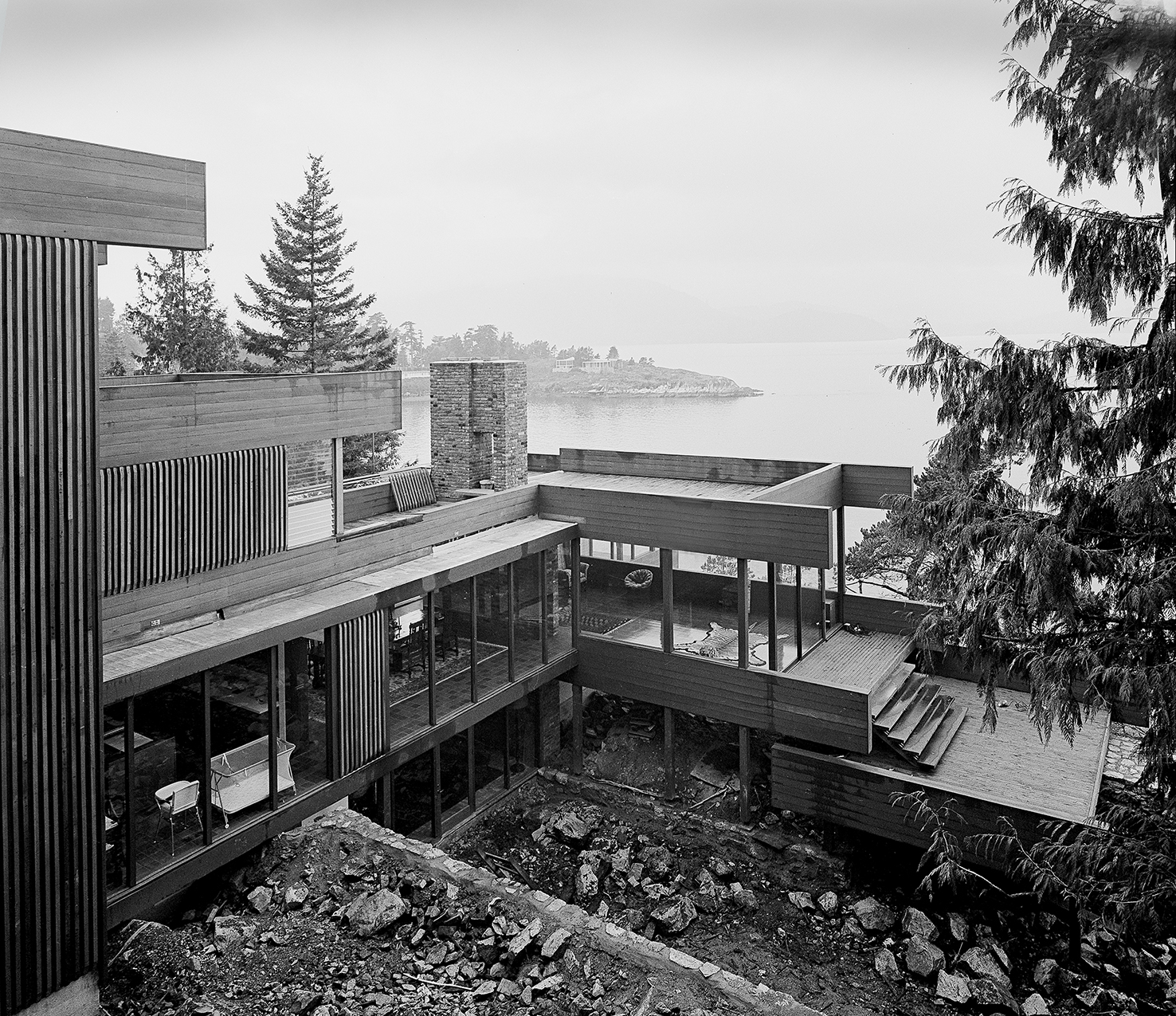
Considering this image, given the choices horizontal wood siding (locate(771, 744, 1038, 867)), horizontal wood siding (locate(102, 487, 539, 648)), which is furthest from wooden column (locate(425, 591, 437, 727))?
horizontal wood siding (locate(771, 744, 1038, 867))

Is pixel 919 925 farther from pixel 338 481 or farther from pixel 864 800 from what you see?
pixel 338 481

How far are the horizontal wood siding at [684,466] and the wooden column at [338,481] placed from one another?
21.4 feet

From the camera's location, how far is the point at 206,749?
736 cm

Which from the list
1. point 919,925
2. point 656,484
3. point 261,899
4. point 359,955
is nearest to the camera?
point 359,955

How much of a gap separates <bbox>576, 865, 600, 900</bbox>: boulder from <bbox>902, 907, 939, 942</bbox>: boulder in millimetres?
3061

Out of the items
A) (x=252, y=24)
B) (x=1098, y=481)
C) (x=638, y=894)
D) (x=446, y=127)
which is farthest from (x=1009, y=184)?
(x=446, y=127)

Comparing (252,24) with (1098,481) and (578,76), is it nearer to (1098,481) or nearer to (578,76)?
(578,76)

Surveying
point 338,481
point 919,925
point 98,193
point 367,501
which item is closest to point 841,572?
point 919,925

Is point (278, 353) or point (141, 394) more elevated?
point (278, 353)

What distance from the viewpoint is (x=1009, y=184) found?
242 inches

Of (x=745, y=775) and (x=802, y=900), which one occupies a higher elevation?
(x=745, y=775)

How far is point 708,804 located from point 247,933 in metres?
5.84

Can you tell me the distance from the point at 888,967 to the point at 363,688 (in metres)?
5.57

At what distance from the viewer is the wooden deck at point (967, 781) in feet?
28.4
